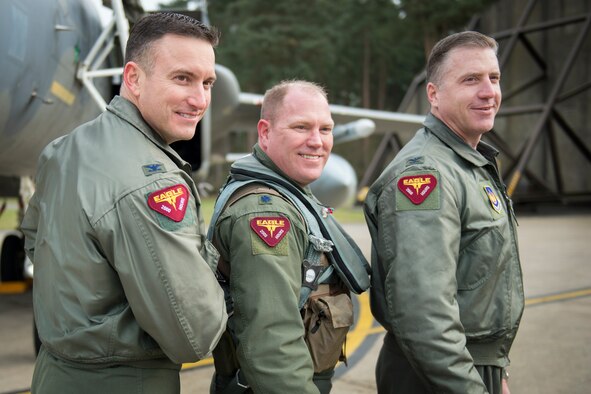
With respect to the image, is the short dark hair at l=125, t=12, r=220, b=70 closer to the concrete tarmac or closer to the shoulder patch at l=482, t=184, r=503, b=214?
the shoulder patch at l=482, t=184, r=503, b=214

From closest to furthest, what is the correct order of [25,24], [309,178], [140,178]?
[140,178]
[309,178]
[25,24]

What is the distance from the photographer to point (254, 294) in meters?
1.82

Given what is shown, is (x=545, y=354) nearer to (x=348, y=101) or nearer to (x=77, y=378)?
(x=77, y=378)

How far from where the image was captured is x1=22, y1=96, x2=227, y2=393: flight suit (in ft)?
5.13

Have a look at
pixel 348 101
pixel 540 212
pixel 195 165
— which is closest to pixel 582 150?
pixel 540 212

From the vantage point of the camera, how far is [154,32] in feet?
5.76

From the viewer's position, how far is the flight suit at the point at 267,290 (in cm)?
177

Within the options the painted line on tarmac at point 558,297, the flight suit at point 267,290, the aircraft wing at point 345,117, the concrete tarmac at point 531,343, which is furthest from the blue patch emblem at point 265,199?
the aircraft wing at point 345,117

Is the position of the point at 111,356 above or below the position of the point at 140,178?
below

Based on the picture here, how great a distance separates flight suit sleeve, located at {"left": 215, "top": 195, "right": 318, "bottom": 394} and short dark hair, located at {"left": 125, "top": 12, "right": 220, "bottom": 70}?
0.54 meters

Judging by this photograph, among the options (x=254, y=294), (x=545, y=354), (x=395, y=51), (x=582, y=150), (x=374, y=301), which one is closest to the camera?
(x=254, y=294)

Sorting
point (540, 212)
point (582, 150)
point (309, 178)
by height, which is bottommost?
point (540, 212)

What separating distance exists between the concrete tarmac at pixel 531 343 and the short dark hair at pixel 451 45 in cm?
253

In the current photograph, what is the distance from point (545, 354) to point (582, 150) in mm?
15864
